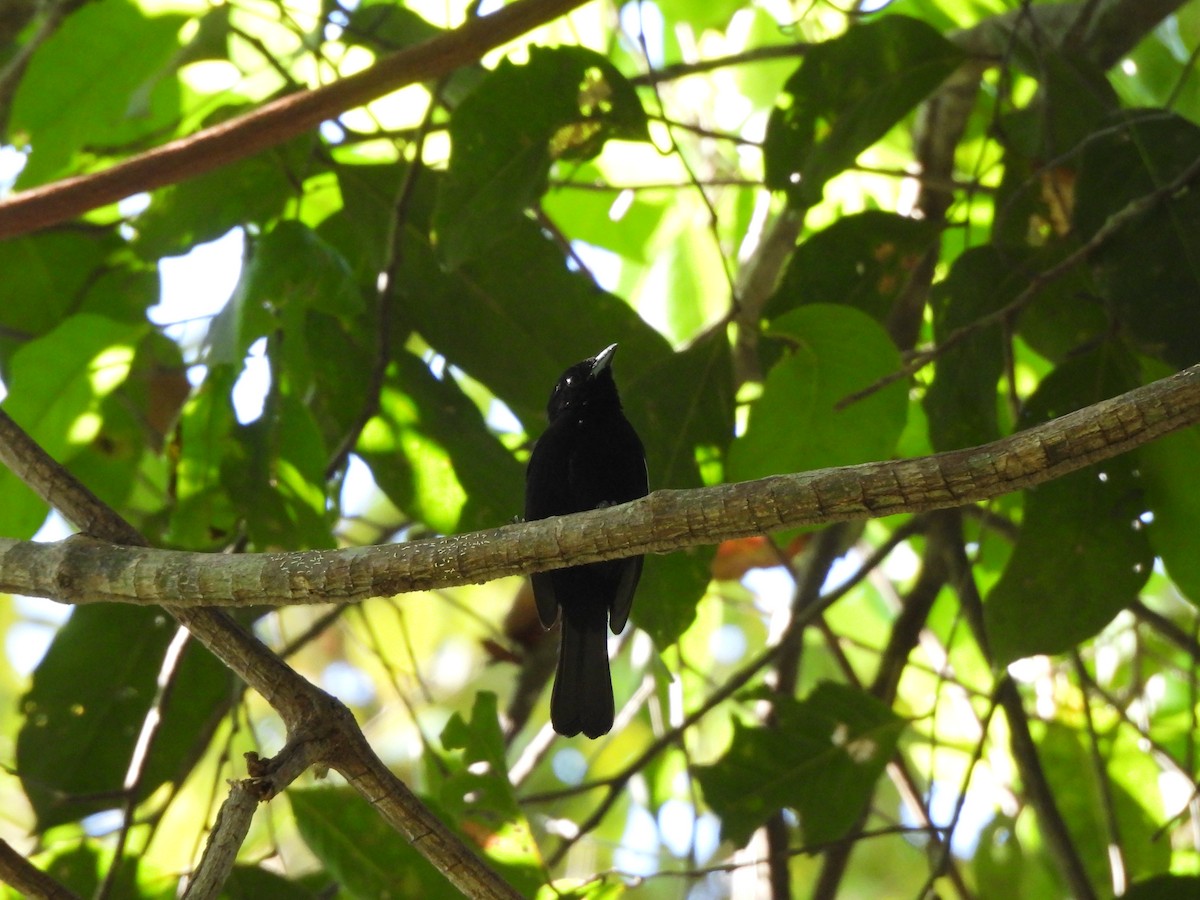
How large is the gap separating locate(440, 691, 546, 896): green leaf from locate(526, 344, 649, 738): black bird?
37 centimetres

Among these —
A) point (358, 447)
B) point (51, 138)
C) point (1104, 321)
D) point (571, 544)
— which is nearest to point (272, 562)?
point (571, 544)

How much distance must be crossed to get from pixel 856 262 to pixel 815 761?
136cm

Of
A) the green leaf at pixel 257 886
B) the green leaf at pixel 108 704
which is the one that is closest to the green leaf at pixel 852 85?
the green leaf at pixel 108 704

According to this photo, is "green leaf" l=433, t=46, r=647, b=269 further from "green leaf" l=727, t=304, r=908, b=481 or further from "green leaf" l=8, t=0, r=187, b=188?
"green leaf" l=8, t=0, r=187, b=188

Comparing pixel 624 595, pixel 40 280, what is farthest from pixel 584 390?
pixel 40 280

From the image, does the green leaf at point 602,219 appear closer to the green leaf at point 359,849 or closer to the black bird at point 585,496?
the black bird at point 585,496

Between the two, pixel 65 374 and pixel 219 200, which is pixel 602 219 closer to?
pixel 219 200

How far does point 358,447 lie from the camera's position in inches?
130

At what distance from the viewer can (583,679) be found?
3.54 metres

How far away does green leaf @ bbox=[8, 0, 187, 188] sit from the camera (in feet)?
11.5

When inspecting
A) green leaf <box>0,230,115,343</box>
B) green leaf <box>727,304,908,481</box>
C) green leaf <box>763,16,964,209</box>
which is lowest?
green leaf <box>727,304,908,481</box>

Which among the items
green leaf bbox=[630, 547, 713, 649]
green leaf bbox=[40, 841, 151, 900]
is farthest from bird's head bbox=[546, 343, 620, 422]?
green leaf bbox=[40, 841, 151, 900]

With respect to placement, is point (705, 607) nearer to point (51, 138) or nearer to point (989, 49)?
point (989, 49)

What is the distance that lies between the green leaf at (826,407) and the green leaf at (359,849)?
125 cm
